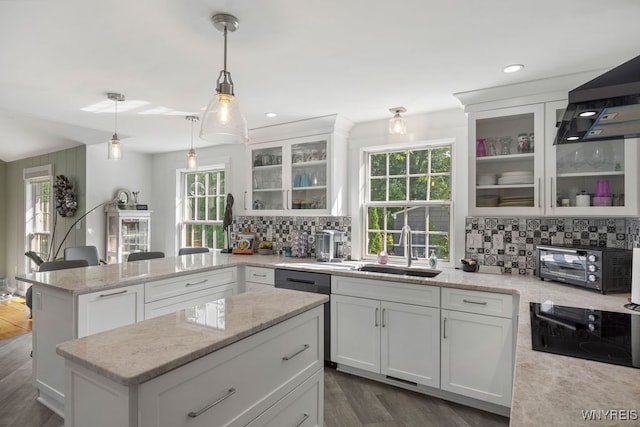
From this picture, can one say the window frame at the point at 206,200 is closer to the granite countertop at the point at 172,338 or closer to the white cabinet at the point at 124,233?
the white cabinet at the point at 124,233

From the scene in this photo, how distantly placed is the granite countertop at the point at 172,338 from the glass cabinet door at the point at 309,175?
2.01 m

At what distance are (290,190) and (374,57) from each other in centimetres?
184

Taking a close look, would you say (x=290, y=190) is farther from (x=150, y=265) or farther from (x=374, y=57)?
(x=374, y=57)

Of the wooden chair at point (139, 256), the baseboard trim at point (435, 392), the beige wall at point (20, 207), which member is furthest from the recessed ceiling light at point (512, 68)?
the beige wall at point (20, 207)

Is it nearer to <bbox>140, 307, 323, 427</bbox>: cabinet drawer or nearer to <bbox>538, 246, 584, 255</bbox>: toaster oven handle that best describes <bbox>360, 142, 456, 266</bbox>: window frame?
<bbox>538, 246, 584, 255</bbox>: toaster oven handle

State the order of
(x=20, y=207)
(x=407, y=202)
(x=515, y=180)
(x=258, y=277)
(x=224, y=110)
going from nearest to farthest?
(x=224, y=110) < (x=515, y=180) < (x=258, y=277) < (x=407, y=202) < (x=20, y=207)

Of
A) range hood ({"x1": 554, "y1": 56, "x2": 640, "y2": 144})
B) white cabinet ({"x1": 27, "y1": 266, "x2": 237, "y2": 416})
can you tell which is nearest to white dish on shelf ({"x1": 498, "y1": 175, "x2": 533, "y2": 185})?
range hood ({"x1": 554, "y1": 56, "x2": 640, "y2": 144})

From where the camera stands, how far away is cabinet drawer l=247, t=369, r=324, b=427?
137cm

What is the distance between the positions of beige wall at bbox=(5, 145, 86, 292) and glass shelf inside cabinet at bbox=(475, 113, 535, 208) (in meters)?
4.97

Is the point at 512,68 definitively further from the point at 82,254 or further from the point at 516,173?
the point at 82,254

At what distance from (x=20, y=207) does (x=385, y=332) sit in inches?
260

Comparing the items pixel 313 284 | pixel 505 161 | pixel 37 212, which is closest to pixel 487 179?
pixel 505 161

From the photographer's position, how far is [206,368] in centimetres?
112

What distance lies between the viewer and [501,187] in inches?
105
